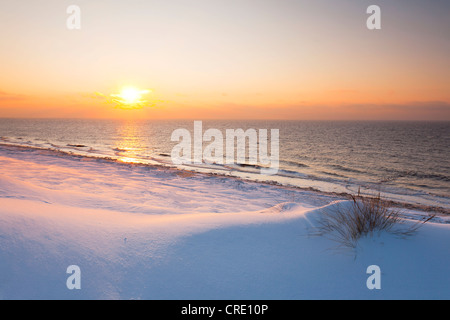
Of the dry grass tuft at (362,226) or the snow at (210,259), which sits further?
the dry grass tuft at (362,226)

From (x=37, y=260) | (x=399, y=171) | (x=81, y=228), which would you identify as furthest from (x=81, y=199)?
A: (x=399, y=171)

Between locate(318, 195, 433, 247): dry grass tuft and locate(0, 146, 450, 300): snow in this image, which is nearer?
locate(0, 146, 450, 300): snow

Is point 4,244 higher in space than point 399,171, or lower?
lower

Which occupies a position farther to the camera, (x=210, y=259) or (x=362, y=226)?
(x=362, y=226)

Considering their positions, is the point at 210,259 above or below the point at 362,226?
below

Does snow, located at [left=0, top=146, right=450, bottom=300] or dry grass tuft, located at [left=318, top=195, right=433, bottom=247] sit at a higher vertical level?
dry grass tuft, located at [left=318, top=195, right=433, bottom=247]

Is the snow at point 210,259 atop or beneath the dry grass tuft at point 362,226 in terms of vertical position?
beneath
